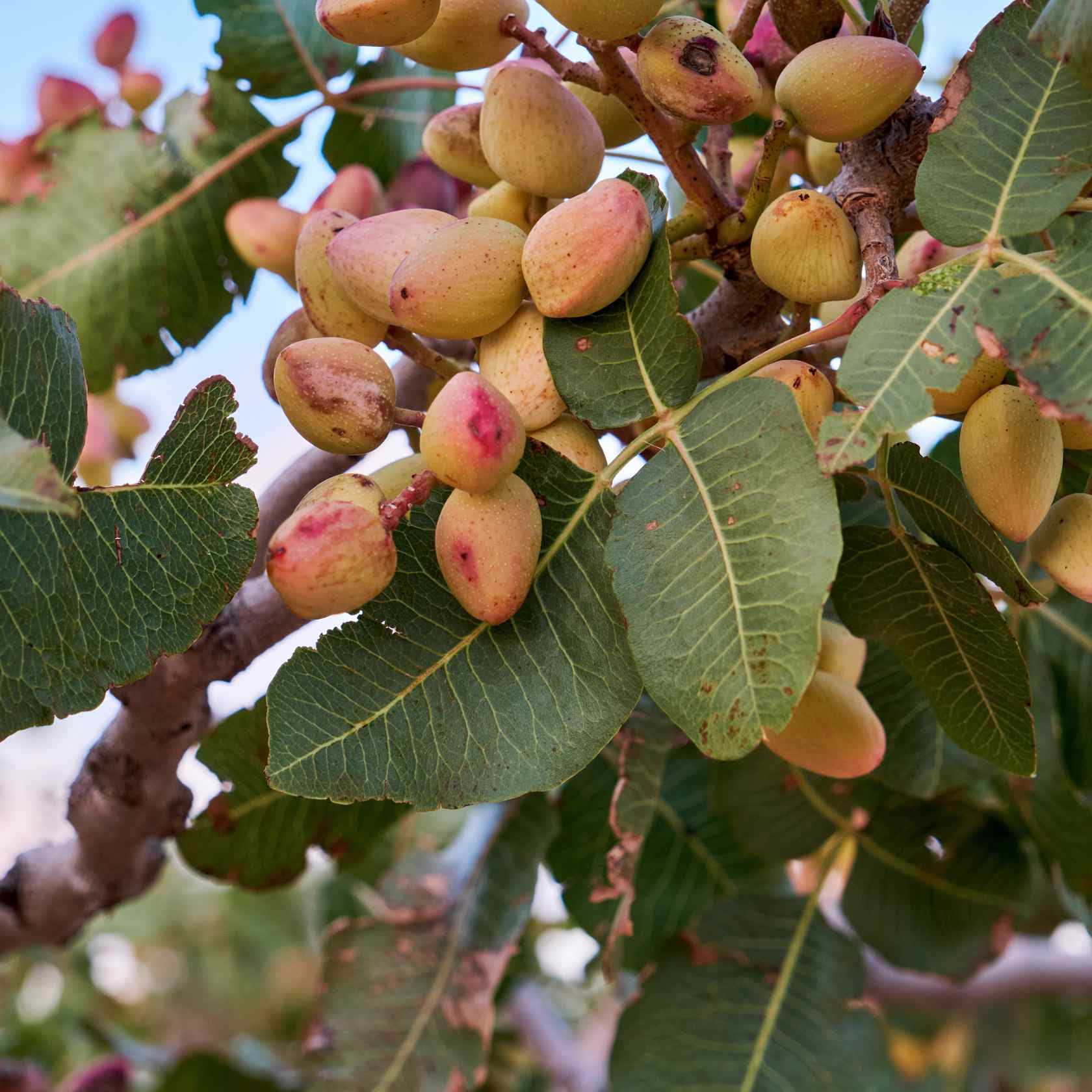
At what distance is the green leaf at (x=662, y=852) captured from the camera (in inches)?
37.5

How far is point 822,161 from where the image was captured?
67 cm

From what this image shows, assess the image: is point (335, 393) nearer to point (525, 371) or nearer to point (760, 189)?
point (525, 371)

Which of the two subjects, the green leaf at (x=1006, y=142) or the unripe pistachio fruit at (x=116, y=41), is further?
the unripe pistachio fruit at (x=116, y=41)

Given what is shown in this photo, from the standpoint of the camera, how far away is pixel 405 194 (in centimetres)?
88

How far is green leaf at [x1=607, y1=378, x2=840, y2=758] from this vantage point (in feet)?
1.31

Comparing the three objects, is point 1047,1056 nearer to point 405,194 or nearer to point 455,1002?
point 455,1002

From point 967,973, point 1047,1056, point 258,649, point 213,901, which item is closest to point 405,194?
point 258,649

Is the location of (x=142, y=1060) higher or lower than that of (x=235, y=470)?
lower

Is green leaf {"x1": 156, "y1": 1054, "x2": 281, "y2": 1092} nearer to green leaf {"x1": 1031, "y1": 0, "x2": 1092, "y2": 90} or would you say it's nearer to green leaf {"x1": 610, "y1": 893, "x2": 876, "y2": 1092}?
green leaf {"x1": 610, "y1": 893, "x2": 876, "y2": 1092}

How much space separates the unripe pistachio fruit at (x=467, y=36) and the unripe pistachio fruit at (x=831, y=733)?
338 millimetres

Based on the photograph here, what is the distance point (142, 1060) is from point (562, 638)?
131cm

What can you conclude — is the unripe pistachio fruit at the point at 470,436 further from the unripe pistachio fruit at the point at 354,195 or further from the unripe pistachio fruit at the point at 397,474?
the unripe pistachio fruit at the point at 354,195

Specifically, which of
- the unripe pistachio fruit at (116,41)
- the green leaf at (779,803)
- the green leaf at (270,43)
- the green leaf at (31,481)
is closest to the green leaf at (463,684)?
the green leaf at (31,481)

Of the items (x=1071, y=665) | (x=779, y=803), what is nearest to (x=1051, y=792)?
(x=1071, y=665)
